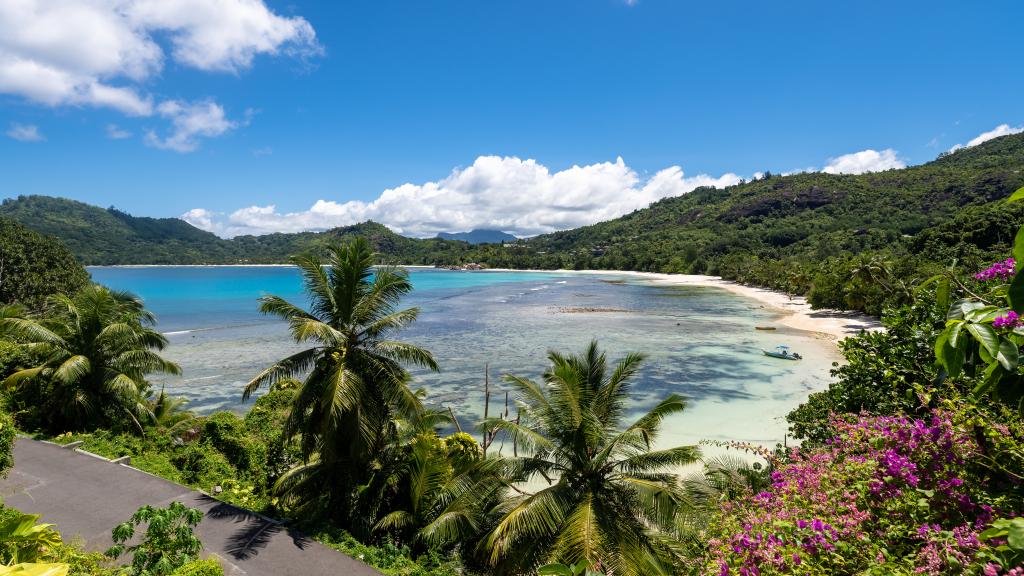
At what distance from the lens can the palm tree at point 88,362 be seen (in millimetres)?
14953

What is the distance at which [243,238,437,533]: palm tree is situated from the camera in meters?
10.4

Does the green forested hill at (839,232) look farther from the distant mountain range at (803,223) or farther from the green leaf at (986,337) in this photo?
the green leaf at (986,337)

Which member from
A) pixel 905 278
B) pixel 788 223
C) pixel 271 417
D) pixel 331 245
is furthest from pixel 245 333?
pixel 788 223

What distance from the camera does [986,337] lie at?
193 cm

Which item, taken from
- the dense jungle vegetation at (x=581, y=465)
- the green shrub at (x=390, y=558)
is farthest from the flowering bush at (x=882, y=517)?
the green shrub at (x=390, y=558)

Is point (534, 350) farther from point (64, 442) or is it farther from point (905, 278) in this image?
point (905, 278)

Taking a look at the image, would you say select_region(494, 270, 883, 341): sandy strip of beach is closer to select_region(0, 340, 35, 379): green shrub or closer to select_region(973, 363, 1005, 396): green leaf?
select_region(973, 363, 1005, 396): green leaf

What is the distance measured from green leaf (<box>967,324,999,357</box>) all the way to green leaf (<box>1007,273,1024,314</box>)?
0.19m

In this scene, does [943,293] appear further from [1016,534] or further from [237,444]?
[237,444]

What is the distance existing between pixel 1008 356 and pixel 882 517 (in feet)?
10.1

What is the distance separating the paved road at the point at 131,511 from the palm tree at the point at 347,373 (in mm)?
1398

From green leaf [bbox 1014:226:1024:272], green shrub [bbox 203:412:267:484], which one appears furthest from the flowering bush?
green shrub [bbox 203:412:267:484]

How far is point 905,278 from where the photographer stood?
47812mm

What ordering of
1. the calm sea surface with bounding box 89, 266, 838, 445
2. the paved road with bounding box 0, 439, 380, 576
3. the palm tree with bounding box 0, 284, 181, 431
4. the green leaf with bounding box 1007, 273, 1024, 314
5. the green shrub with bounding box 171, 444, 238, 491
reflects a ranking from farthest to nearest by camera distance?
the calm sea surface with bounding box 89, 266, 838, 445, the palm tree with bounding box 0, 284, 181, 431, the green shrub with bounding box 171, 444, 238, 491, the paved road with bounding box 0, 439, 380, 576, the green leaf with bounding box 1007, 273, 1024, 314
